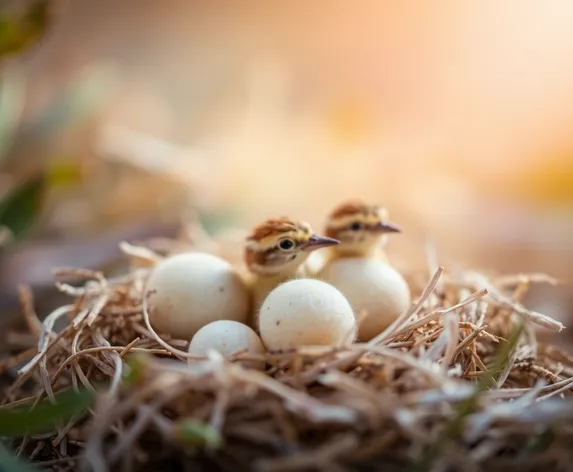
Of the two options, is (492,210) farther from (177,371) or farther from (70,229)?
(177,371)

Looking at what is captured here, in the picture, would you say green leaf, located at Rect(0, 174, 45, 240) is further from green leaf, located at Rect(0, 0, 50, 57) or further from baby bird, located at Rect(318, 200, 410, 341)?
baby bird, located at Rect(318, 200, 410, 341)

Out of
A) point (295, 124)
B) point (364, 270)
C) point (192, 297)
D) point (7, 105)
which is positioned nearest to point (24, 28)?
point (7, 105)

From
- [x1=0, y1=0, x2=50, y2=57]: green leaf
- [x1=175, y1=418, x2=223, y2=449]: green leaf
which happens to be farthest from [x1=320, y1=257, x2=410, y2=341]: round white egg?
[x1=0, y1=0, x2=50, y2=57]: green leaf

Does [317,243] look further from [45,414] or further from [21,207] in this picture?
[21,207]

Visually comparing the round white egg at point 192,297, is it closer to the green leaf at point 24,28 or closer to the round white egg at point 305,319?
the round white egg at point 305,319

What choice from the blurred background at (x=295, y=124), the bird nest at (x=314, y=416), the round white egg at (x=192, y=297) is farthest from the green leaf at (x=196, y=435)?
the blurred background at (x=295, y=124)
